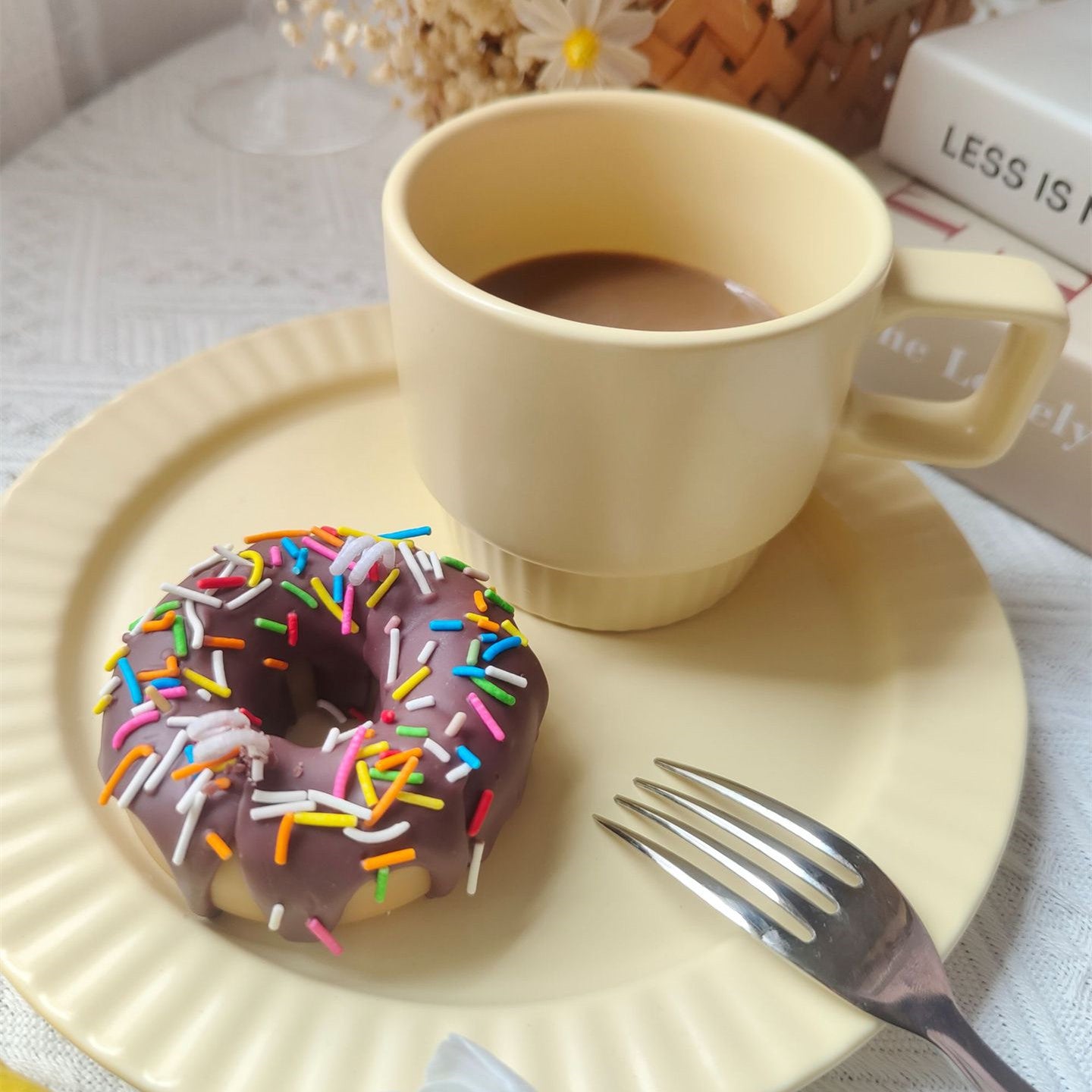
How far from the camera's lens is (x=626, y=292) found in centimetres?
73

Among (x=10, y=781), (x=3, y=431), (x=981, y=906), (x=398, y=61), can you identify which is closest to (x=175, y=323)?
(x=3, y=431)

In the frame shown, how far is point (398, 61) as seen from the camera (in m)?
0.85

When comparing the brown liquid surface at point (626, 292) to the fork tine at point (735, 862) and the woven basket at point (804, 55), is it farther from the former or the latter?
the fork tine at point (735, 862)

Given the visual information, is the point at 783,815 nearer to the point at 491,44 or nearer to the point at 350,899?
the point at 350,899

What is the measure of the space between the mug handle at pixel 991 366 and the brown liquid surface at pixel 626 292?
11cm

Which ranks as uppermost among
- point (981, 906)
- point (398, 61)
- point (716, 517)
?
point (398, 61)

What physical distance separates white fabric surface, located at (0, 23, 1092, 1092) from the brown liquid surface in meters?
0.24

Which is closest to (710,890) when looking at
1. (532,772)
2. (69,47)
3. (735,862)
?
(735,862)

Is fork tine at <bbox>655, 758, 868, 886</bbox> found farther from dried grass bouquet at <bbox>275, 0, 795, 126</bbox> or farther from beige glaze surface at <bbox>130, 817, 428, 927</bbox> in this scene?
dried grass bouquet at <bbox>275, 0, 795, 126</bbox>

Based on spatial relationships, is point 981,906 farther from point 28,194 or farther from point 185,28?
point 185,28

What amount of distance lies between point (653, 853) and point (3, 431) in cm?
58

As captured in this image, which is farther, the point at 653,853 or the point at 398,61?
the point at 398,61

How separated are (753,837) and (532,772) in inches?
5.0

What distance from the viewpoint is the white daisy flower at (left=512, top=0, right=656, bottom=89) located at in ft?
2.43
